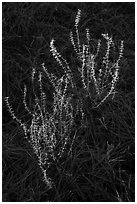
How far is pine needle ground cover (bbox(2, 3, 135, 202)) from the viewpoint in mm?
2951

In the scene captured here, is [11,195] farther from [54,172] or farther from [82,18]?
[82,18]

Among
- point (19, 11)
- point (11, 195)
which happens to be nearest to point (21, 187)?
point (11, 195)

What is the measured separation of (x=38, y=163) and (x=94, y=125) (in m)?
0.64

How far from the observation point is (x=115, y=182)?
2.96 meters

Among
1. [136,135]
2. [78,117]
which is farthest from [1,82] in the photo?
[136,135]

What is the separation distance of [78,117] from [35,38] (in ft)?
3.82

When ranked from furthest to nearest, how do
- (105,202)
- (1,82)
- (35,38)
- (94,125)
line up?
(35,38) < (1,82) < (94,125) < (105,202)

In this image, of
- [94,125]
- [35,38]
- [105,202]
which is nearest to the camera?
[105,202]

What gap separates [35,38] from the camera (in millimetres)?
4180

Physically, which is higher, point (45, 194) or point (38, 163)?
point (38, 163)

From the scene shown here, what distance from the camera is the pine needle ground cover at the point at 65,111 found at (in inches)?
116

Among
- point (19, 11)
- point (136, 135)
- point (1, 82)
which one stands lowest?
point (136, 135)

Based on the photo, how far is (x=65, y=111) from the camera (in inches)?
134

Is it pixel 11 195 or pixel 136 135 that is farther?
pixel 136 135
